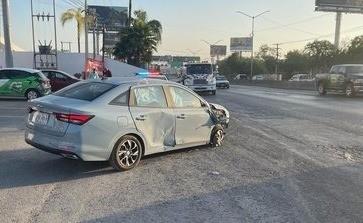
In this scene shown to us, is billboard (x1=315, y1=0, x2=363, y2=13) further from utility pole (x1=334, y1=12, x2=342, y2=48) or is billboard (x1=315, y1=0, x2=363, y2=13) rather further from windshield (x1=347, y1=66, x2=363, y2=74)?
windshield (x1=347, y1=66, x2=363, y2=74)

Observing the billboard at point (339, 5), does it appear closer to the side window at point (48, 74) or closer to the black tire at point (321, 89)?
the black tire at point (321, 89)

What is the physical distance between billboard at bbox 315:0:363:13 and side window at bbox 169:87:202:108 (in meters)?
72.0

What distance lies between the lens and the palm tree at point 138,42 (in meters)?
58.0

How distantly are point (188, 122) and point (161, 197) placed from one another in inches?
124

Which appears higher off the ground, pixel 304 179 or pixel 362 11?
pixel 362 11

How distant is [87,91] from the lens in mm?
8961

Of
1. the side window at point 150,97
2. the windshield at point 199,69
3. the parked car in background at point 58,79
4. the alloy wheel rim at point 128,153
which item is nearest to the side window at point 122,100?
the side window at point 150,97

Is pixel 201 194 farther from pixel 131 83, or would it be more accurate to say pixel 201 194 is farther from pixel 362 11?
pixel 362 11

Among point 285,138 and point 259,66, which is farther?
point 259,66

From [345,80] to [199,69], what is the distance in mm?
9793

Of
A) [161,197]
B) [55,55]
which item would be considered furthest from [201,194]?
[55,55]

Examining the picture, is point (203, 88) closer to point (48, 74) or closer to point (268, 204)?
point (48, 74)

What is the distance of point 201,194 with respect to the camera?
7.20 metres

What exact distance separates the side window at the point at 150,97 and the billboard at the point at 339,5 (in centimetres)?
7298
